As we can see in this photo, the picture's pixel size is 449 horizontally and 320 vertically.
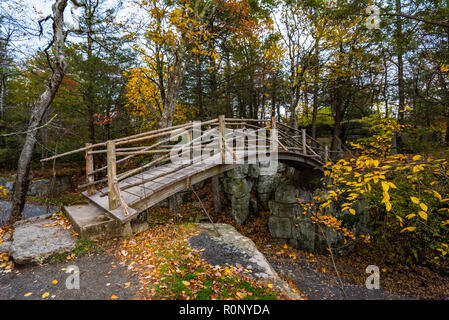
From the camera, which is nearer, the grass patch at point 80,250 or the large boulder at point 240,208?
the grass patch at point 80,250

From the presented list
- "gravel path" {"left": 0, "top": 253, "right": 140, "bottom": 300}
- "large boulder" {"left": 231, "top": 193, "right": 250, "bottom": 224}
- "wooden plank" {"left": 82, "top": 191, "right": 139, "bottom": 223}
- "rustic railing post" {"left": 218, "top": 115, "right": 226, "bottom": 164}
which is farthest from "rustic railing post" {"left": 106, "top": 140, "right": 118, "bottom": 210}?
"large boulder" {"left": 231, "top": 193, "right": 250, "bottom": 224}

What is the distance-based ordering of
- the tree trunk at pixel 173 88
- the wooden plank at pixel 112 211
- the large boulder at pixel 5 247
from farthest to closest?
the tree trunk at pixel 173 88 < the wooden plank at pixel 112 211 < the large boulder at pixel 5 247

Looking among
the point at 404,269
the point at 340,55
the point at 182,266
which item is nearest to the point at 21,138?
the point at 182,266

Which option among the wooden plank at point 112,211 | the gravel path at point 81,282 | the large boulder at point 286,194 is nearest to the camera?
the gravel path at point 81,282

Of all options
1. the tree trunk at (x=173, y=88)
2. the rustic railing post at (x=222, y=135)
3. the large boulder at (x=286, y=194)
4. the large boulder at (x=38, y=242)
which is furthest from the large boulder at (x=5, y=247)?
the large boulder at (x=286, y=194)

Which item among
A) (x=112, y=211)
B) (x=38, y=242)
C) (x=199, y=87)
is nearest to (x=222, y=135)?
(x=112, y=211)

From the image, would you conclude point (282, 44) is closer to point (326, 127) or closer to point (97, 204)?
point (326, 127)

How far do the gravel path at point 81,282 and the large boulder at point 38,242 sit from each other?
18cm

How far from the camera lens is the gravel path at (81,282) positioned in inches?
111

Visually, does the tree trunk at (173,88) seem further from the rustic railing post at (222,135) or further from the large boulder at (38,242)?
the large boulder at (38,242)

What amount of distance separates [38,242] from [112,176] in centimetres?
170

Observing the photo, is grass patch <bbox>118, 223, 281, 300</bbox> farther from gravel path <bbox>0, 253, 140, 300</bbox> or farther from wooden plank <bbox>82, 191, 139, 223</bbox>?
wooden plank <bbox>82, 191, 139, 223</bbox>

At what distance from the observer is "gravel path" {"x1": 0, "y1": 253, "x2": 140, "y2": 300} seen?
2.82 metres

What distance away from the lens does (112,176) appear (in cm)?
408
